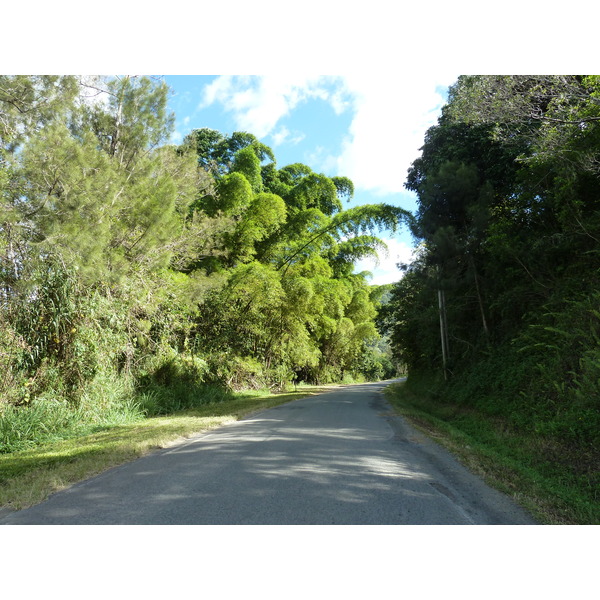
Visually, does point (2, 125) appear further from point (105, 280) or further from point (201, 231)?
point (201, 231)

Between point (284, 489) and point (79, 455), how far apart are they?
10.2 feet

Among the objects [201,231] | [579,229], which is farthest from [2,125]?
[579,229]

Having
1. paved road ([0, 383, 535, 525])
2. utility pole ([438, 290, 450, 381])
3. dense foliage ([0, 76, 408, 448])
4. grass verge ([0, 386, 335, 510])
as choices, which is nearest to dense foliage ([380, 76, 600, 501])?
utility pole ([438, 290, 450, 381])

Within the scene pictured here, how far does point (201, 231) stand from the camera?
43.0ft

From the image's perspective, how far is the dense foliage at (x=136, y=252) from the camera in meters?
6.83

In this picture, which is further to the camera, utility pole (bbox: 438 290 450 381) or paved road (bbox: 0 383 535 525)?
utility pole (bbox: 438 290 450 381)

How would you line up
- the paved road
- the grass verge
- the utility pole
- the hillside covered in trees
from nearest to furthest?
the paved road
the grass verge
the hillside covered in trees
the utility pole

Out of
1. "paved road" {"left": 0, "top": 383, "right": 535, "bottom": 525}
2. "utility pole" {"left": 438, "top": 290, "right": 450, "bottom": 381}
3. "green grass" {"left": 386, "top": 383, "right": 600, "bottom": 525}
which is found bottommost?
"green grass" {"left": 386, "top": 383, "right": 600, "bottom": 525}

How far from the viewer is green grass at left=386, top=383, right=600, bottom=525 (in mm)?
3871

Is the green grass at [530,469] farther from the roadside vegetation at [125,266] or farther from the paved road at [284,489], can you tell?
the roadside vegetation at [125,266]

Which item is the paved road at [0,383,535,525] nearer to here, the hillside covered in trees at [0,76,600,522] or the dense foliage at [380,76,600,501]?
the hillside covered in trees at [0,76,600,522]

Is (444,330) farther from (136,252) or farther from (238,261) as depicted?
(136,252)

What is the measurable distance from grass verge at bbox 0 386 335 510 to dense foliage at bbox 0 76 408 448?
1569 mm

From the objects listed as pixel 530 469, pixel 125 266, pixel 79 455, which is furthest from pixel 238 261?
pixel 530 469
